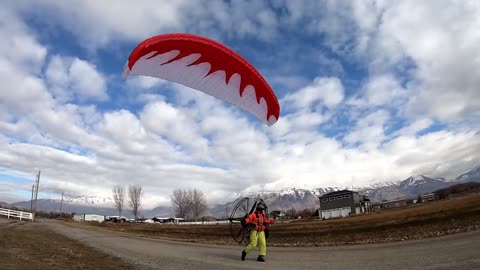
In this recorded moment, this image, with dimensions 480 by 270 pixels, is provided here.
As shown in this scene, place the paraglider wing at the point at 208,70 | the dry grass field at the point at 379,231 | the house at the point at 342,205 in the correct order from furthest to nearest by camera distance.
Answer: the house at the point at 342,205 → the dry grass field at the point at 379,231 → the paraglider wing at the point at 208,70

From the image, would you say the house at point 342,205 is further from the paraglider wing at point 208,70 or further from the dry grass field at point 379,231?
the paraglider wing at point 208,70

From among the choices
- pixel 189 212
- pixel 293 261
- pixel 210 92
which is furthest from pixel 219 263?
pixel 189 212

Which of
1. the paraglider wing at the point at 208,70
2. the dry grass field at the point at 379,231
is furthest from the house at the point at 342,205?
the paraglider wing at the point at 208,70

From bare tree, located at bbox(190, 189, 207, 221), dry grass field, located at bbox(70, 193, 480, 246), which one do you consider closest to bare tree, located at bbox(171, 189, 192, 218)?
bare tree, located at bbox(190, 189, 207, 221)

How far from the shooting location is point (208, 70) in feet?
42.7

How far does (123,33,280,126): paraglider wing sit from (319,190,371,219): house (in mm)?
87855

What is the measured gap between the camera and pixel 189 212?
585 feet

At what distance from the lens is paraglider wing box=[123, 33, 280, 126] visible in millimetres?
11258

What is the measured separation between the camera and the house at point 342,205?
96.9 m

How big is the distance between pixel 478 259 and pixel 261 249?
5833 millimetres

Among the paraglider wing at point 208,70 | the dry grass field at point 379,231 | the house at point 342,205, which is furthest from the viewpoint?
the house at point 342,205

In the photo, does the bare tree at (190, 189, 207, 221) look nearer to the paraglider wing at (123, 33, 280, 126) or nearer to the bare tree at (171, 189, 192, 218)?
the bare tree at (171, 189, 192, 218)

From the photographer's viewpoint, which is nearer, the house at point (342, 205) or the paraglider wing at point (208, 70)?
the paraglider wing at point (208, 70)

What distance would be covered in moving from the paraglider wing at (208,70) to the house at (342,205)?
87.9 metres
